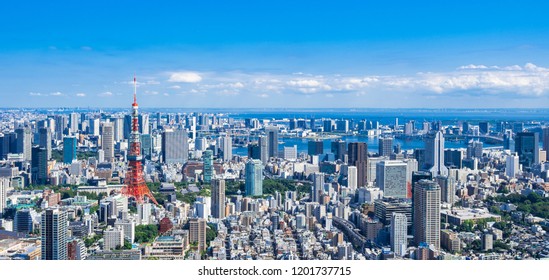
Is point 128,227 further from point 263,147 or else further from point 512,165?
point 512,165

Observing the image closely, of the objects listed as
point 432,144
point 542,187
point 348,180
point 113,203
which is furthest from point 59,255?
point 432,144

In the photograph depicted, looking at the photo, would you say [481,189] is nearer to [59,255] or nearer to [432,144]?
[432,144]

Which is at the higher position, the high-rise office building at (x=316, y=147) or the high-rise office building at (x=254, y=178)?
the high-rise office building at (x=316, y=147)

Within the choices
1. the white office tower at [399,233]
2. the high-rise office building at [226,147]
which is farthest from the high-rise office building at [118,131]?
the white office tower at [399,233]

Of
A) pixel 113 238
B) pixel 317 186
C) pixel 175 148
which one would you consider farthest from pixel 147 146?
pixel 113 238

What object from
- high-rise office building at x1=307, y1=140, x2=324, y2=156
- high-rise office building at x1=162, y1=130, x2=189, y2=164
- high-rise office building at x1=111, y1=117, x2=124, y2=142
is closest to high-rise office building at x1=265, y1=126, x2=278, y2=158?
high-rise office building at x1=307, y1=140, x2=324, y2=156

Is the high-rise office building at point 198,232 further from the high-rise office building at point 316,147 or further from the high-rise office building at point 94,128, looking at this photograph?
the high-rise office building at point 316,147
